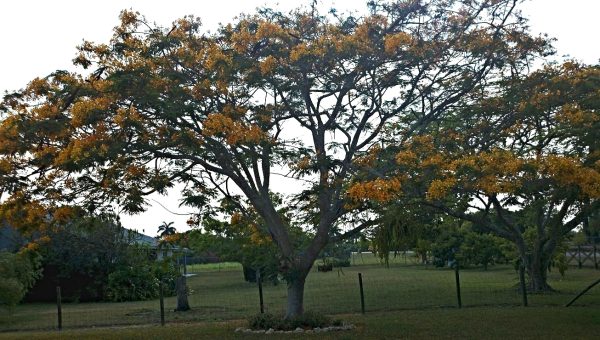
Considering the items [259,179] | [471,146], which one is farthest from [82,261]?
[471,146]

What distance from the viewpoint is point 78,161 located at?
1337cm

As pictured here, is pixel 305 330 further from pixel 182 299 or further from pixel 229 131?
pixel 182 299

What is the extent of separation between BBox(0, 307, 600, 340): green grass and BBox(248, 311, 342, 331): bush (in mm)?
523

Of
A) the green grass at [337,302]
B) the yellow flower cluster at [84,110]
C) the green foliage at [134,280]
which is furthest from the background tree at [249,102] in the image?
the green foliage at [134,280]

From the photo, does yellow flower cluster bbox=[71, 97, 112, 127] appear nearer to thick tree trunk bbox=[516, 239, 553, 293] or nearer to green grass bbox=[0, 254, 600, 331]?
green grass bbox=[0, 254, 600, 331]

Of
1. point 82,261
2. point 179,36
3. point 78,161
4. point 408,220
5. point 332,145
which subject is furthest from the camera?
point 82,261

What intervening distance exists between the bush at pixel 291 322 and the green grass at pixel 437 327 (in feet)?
1.71

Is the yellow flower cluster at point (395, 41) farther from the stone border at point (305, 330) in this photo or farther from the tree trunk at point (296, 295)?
the stone border at point (305, 330)

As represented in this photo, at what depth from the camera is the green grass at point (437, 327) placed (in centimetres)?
1438

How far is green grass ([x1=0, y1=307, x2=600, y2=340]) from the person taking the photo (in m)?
14.4

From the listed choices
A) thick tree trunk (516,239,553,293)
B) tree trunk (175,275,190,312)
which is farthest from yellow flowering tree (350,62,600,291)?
tree trunk (175,275,190,312)

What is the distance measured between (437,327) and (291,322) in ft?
9.73

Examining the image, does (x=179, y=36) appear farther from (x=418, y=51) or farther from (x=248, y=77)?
(x=418, y=51)

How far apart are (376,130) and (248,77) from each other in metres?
3.12
